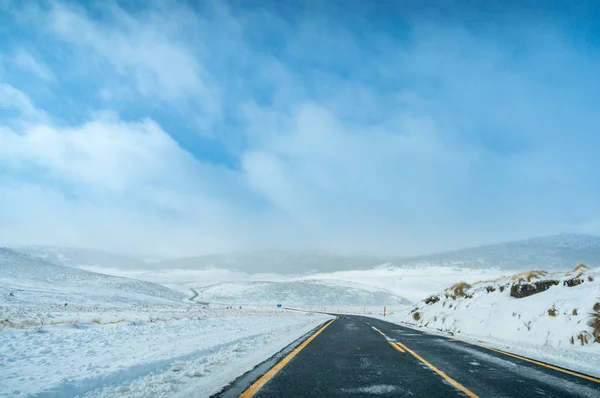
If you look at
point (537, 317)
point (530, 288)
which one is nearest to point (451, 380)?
point (537, 317)

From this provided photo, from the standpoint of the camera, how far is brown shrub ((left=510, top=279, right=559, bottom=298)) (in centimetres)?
1972

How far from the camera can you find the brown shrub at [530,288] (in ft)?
64.7

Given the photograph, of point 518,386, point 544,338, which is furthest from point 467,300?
point 518,386

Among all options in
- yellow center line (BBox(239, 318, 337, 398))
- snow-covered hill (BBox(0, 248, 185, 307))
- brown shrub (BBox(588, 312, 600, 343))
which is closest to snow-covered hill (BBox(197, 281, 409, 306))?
snow-covered hill (BBox(0, 248, 185, 307))

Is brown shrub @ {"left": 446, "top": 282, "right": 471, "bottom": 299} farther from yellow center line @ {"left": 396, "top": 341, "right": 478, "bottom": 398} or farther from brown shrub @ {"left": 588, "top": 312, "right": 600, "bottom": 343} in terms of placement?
yellow center line @ {"left": 396, "top": 341, "right": 478, "bottom": 398}

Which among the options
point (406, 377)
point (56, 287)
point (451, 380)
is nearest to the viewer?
point (451, 380)

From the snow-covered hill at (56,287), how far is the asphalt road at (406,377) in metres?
40.2

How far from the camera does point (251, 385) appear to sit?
626 centimetres

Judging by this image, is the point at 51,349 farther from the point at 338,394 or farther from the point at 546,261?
the point at 546,261

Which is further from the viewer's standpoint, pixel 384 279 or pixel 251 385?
pixel 384 279

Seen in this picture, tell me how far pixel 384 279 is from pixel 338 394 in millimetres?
145487

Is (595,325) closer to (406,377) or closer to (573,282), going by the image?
(573,282)

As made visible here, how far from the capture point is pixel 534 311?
16.8 m

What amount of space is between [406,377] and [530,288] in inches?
A: 677
